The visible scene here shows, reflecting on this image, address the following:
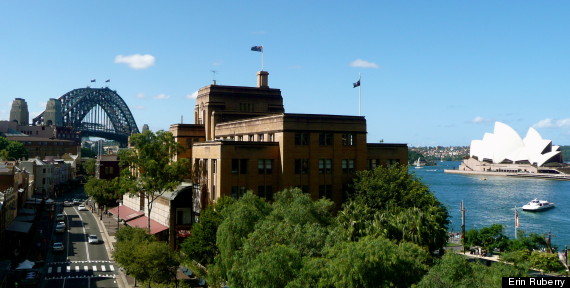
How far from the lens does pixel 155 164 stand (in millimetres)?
62938

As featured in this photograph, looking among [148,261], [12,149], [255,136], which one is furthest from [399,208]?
[12,149]

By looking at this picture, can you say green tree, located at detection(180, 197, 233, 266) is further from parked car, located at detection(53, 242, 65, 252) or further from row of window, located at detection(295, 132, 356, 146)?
parked car, located at detection(53, 242, 65, 252)

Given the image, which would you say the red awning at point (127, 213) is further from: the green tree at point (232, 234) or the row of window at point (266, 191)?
the green tree at point (232, 234)

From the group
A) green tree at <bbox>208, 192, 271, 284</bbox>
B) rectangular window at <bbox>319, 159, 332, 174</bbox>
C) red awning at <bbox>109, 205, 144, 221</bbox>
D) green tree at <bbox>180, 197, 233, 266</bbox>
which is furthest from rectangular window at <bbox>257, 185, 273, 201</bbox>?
red awning at <bbox>109, 205, 144, 221</bbox>

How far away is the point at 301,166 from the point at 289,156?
191 cm

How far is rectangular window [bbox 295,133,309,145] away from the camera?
57219mm

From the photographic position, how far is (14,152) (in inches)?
6727

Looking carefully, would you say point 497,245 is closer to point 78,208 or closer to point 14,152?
point 78,208

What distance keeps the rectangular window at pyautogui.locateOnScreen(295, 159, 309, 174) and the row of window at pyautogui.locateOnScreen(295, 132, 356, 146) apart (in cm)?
192

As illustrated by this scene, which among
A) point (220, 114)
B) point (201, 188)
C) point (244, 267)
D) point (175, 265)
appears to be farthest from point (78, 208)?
point (244, 267)

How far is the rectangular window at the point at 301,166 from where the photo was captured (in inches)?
2260

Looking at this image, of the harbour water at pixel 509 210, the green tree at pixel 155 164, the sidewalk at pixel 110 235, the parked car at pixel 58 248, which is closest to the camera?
the sidewalk at pixel 110 235

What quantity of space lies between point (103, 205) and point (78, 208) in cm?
1490

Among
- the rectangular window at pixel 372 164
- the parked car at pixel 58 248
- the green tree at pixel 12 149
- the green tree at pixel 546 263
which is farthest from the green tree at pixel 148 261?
the green tree at pixel 12 149
